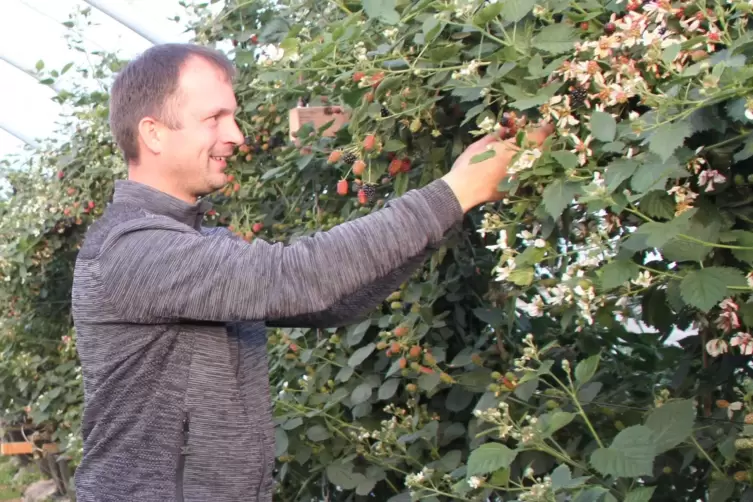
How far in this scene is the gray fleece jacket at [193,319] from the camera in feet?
4.52

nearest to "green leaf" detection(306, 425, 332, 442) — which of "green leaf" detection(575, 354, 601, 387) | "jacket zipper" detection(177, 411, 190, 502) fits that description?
"jacket zipper" detection(177, 411, 190, 502)

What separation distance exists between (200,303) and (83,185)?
2.83m

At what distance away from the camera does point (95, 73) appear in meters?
4.52

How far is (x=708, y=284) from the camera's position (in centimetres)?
125

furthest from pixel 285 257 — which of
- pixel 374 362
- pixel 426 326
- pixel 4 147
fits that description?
pixel 4 147

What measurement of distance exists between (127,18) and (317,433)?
498cm

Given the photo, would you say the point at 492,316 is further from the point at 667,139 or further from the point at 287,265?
the point at 667,139

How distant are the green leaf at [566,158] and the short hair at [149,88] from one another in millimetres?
576

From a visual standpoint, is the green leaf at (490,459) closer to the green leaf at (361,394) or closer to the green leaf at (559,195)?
the green leaf at (559,195)

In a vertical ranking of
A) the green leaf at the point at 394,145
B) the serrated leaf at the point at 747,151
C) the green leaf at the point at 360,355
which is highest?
the green leaf at the point at 394,145

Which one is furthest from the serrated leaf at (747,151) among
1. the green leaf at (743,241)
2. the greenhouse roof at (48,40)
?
the greenhouse roof at (48,40)

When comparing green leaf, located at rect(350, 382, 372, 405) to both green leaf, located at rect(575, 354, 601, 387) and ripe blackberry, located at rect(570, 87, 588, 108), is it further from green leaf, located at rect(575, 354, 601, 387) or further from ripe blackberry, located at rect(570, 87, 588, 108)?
ripe blackberry, located at rect(570, 87, 588, 108)

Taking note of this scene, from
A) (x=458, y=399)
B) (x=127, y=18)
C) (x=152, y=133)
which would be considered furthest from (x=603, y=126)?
(x=127, y=18)

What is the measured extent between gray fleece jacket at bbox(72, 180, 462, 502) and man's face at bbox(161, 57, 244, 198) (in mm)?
47
